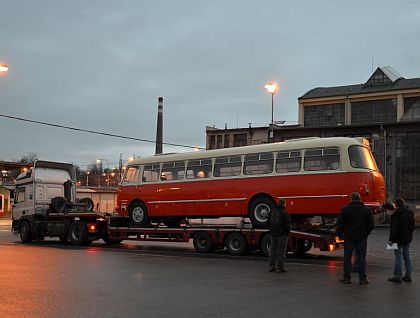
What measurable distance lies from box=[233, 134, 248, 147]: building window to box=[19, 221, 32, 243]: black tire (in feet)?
155

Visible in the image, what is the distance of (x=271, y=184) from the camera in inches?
706

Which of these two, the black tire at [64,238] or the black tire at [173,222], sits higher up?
the black tire at [173,222]

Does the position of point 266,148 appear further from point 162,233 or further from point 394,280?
point 394,280

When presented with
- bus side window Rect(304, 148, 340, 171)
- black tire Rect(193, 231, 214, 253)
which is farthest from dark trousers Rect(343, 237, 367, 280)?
black tire Rect(193, 231, 214, 253)

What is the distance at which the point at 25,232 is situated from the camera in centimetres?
2505

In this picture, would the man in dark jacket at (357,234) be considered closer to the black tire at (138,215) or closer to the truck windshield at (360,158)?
the truck windshield at (360,158)

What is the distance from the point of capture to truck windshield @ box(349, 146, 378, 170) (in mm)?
16469

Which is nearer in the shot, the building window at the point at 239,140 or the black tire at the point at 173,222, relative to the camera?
the black tire at the point at 173,222

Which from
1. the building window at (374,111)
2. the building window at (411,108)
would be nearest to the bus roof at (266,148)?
the building window at (411,108)

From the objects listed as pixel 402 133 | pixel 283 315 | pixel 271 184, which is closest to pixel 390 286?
pixel 283 315

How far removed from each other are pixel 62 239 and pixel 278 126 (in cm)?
4500

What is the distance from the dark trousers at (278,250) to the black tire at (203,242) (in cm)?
588

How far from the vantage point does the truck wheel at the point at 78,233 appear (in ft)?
75.4

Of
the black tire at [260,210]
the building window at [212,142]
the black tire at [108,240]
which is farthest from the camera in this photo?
the building window at [212,142]
